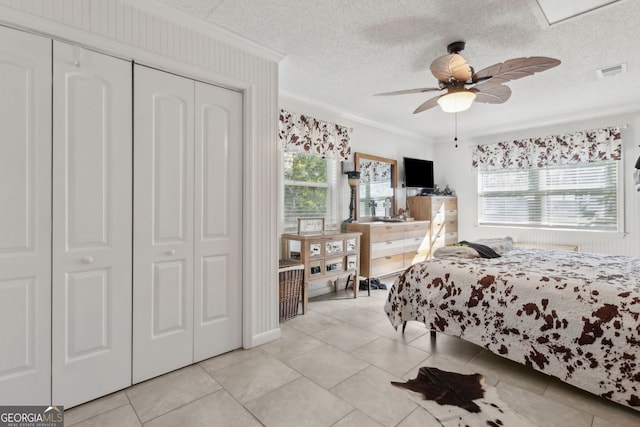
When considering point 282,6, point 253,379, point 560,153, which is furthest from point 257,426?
point 560,153

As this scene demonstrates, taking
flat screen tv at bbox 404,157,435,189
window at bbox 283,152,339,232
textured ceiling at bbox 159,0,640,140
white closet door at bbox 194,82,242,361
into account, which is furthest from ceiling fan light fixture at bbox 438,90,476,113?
flat screen tv at bbox 404,157,435,189

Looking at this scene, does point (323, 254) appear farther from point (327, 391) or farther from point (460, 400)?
point (460, 400)

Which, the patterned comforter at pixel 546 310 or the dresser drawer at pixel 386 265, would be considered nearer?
the patterned comforter at pixel 546 310

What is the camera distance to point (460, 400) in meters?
1.93

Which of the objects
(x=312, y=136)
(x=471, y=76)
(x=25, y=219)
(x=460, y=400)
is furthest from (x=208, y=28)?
(x=460, y=400)

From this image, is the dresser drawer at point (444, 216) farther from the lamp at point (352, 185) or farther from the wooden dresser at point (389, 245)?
the lamp at point (352, 185)

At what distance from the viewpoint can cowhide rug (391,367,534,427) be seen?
5.74 feet

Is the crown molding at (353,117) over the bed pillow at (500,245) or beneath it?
over

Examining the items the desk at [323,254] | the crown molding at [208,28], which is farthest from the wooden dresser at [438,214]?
the crown molding at [208,28]

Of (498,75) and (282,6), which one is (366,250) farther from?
(282,6)

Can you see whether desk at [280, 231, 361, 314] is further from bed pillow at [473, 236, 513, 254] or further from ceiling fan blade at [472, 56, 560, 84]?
ceiling fan blade at [472, 56, 560, 84]

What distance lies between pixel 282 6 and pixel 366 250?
3.00m

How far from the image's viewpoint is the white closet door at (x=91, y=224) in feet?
6.02

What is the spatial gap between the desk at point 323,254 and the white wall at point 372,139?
79 centimetres
